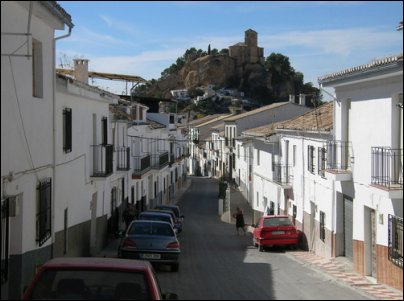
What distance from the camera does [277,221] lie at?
2375cm

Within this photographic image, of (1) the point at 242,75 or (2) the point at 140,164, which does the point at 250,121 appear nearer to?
(2) the point at 140,164

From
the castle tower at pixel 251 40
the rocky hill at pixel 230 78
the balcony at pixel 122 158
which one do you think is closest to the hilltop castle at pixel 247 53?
the castle tower at pixel 251 40

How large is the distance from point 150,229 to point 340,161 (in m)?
5.75

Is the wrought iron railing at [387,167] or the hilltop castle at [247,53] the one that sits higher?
the hilltop castle at [247,53]

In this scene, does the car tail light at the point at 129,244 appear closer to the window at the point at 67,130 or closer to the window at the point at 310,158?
the window at the point at 67,130

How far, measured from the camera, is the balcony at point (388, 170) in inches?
517

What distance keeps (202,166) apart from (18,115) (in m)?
81.5

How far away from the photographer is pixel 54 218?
14.1m

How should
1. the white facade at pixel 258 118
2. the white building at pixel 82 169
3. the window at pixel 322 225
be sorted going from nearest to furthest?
the white building at pixel 82 169 → the window at pixel 322 225 → the white facade at pixel 258 118

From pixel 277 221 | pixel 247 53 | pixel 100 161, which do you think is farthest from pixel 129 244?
pixel 247 53

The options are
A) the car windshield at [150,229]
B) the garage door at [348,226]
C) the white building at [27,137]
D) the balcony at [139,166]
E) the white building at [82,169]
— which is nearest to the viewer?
the white building at [27,137]


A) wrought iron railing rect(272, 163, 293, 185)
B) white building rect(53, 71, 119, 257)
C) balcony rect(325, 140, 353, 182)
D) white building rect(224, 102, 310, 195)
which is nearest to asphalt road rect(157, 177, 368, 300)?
balcony rect(325, 140, 353, 182)

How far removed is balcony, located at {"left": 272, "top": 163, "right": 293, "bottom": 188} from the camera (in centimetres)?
2795

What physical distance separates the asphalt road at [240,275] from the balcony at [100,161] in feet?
13.0
